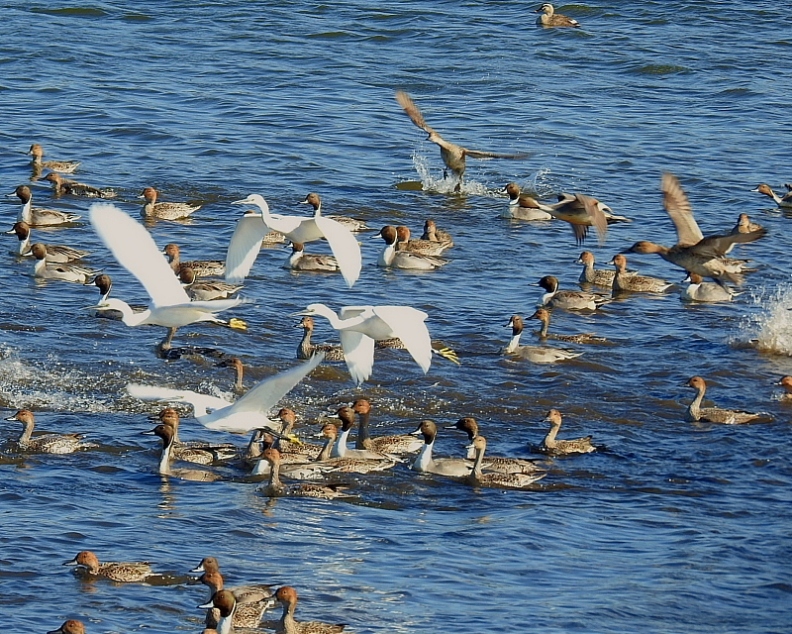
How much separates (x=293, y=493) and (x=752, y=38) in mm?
25096

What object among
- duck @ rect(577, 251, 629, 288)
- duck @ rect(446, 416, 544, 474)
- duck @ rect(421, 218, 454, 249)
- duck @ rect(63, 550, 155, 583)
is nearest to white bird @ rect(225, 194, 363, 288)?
duck @ rect(446, 416, 544, 474)

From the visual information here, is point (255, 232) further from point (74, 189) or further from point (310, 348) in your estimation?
point (74, 189)

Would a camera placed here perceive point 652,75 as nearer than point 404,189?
No

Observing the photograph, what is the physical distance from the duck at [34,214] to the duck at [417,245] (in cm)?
503

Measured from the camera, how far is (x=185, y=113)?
1153 inches

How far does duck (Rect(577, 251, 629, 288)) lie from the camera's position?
68.6 feet

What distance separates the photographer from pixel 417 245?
21297 millimetres

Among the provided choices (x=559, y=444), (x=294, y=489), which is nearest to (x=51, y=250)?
(x=294, y=489)

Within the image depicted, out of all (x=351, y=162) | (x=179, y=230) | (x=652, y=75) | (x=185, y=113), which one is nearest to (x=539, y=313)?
(x=179, y=230)

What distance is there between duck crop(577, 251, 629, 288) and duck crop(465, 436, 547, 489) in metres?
7.30

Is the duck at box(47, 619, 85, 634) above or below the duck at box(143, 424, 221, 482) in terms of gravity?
above

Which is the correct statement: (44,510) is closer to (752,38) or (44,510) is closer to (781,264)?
(781,264)

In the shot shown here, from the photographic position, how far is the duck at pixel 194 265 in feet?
66.7

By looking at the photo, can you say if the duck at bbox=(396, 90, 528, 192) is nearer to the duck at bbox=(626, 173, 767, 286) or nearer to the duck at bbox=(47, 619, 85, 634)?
the duck at bbox=(626, 173, 767, 286)
